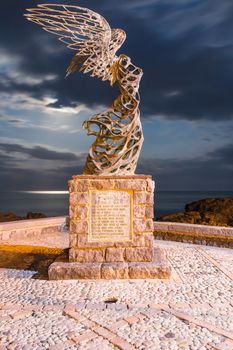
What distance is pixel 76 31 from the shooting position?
5.98 m

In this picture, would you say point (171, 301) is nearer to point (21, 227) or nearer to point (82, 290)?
point (82, 290)

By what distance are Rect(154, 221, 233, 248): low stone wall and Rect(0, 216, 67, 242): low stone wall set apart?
3.29 metres

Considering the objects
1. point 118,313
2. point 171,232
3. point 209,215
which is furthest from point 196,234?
point 118,313

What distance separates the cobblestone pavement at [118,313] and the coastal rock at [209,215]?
535cm

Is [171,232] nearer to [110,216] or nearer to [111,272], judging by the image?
[110,216]

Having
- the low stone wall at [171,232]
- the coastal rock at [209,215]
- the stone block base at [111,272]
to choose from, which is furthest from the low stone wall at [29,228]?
the stone block base at [111,272]

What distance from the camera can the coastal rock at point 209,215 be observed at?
11358mm

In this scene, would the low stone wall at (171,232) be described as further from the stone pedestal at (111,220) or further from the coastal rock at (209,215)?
the stone pedestal at (111,220)

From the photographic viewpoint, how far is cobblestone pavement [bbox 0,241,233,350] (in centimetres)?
331

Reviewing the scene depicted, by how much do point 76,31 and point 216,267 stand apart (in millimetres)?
5228

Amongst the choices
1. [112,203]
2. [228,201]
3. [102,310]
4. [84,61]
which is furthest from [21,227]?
[228,201]

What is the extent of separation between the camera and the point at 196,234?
938 centimetres

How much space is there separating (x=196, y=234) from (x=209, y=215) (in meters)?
2.79

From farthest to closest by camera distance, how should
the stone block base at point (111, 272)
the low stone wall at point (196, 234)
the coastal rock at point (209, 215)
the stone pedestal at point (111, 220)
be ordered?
the coastal rock at point (209, 215) → the low stone wall at point (196, 234) → the stone pedestal at point (111, 220) → the stone block base at point (111, 272)
